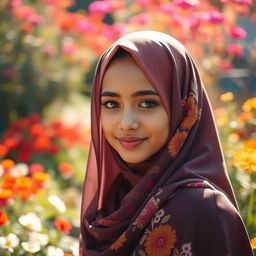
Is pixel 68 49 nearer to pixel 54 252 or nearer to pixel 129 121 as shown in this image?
pixel 54 252

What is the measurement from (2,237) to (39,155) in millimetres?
1935

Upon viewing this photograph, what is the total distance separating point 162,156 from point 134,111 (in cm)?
17

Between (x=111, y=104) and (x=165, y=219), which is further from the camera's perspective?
(x=111, y=104)

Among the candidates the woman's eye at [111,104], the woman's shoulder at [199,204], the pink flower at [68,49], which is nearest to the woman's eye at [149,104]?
the woman's eye at [111,104]

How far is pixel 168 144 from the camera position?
6.58ft

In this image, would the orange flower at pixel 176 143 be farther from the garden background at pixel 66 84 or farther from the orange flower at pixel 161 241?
the garden background at pixel 66 84

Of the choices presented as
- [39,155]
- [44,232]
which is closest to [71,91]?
[39,155]

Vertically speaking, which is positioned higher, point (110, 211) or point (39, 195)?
point (110, 211)

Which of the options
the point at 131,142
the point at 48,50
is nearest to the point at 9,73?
the point at 48,50

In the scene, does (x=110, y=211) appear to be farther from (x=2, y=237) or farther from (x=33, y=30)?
(x=33, y=30)

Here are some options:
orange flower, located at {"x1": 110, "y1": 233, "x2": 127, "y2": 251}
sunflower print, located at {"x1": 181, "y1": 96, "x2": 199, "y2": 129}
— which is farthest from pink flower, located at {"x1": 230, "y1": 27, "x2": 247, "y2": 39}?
orange flower, located at {"x1": 110, "y1": 233, "x2": 127, "y2": 251}

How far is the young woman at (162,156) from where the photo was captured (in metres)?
1.87

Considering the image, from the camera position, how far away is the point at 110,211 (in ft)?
7.34

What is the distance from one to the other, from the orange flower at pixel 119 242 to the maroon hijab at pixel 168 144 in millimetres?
11
